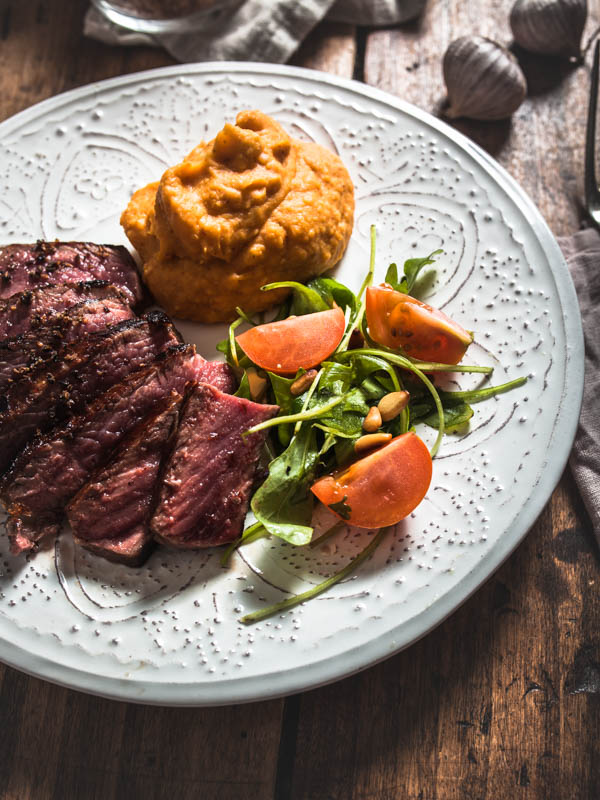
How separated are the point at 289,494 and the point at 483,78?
2.87 meters

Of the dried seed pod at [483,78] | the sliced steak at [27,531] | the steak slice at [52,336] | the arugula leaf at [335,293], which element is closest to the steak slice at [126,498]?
the sliced steak at [27,531]

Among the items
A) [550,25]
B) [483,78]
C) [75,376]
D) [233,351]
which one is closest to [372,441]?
[233,351]

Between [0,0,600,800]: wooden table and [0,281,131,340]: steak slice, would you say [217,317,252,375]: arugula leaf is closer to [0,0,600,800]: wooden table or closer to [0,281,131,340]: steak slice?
[0,281,131,340]: steak slice

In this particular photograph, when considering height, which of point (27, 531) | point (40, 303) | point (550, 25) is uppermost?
point (550, 25)

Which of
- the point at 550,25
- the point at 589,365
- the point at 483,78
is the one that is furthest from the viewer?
the point at 550,25

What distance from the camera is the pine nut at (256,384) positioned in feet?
10.9

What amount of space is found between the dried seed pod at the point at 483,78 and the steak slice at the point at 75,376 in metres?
2.40

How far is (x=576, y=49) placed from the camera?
459 cm

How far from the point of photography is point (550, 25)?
4.45 m

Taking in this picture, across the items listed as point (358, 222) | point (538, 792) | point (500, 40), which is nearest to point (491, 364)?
point (358, 222)

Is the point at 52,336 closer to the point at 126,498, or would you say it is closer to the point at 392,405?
the point at 126,498

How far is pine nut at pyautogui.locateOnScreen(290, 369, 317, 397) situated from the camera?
→ 3154mm

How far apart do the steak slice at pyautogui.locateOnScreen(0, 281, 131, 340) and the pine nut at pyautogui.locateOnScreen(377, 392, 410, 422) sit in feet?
4.60

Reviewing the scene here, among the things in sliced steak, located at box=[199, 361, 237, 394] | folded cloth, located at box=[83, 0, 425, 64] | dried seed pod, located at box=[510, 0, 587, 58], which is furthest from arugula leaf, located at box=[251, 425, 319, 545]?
dried seed pod, located at box=[510, 0, 587, 58]
